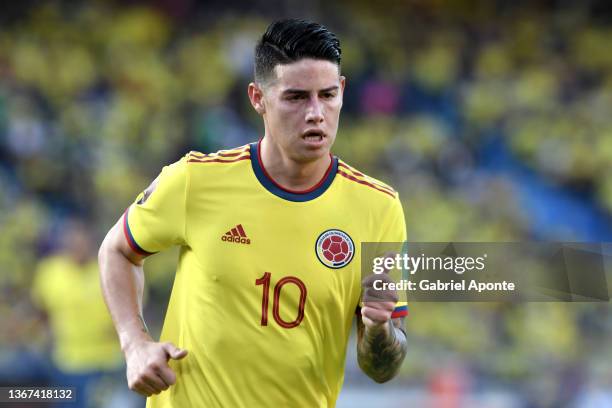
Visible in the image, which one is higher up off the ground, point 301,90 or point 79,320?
point 79,320

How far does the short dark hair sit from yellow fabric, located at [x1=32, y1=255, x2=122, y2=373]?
5.22 m

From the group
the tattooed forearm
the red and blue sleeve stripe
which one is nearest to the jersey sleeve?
the red and blue sleeve stripe

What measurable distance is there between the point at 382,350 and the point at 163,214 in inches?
37.2

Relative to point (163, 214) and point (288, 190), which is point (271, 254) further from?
point (163, 214)

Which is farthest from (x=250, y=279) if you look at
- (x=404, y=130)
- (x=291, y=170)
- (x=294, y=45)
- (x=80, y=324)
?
(x=404, y=130)

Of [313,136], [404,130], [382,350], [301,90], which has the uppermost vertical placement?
[404,130]

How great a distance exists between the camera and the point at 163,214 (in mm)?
3381

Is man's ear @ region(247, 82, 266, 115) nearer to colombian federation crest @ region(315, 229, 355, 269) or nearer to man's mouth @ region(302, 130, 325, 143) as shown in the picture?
man's mouth @ region(302, 130, 325, 143)

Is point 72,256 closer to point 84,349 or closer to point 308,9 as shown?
point 84,349

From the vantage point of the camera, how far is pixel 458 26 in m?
12.3

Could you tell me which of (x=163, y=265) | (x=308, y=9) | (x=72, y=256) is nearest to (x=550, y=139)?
(x=308, y=9)

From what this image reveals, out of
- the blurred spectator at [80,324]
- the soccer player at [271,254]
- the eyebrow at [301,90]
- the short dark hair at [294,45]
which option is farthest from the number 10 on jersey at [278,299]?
the blurred spectator at [80,324]

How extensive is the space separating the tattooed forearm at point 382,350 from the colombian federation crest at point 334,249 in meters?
0.26

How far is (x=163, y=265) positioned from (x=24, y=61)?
3339mm
